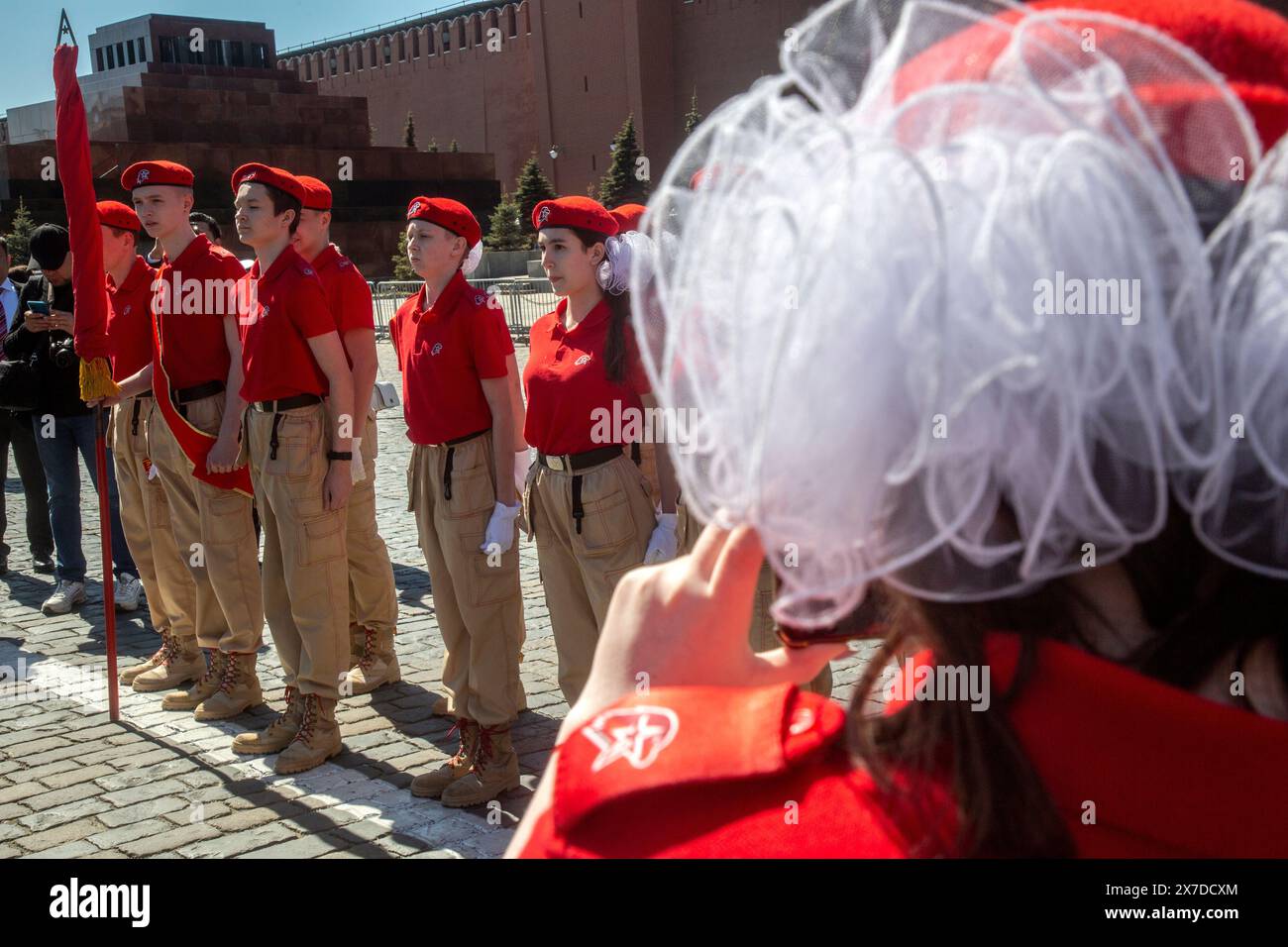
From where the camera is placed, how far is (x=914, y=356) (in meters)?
0.83

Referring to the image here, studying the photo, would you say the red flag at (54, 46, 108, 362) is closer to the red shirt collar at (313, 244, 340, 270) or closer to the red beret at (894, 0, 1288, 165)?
the red shirt collar at (313, 244, 340, 270)

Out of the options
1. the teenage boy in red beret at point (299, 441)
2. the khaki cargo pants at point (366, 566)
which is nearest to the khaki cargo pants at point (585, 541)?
the teenage boy in red beret at point (299, 441)

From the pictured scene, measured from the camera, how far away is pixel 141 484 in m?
6.86

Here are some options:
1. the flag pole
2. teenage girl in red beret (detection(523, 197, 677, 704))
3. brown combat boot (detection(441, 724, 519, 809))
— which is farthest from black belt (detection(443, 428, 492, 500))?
the flag pole

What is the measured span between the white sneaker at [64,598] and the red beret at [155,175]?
2834 millimetres

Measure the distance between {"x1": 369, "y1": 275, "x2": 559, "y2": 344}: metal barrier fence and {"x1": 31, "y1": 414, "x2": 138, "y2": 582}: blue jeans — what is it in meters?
15.4

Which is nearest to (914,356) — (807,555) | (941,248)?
(941,248)

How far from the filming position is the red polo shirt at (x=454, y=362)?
514cm

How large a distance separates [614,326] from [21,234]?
33199mm

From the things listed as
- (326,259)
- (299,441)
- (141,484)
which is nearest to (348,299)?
(326,259)

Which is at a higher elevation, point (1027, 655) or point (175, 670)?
point (1027, 655)

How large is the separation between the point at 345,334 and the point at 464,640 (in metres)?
1.59

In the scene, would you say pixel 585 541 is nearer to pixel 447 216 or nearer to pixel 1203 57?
pixel 447 216

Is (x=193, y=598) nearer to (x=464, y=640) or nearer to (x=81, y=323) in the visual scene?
(x=81, y=323)
